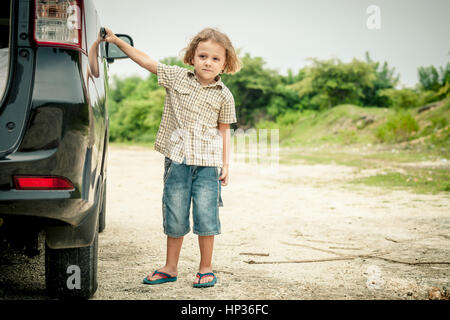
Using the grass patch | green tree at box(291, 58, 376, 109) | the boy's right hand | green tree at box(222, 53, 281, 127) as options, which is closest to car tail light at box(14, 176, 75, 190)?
the boy's right hand

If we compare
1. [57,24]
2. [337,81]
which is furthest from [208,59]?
[337,81]

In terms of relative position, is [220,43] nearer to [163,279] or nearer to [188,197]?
[188,197]

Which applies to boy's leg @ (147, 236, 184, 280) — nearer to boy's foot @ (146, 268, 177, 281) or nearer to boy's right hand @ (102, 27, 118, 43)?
boy's foot @ (146, 268, 177, 281)

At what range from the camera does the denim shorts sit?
285 centimetres

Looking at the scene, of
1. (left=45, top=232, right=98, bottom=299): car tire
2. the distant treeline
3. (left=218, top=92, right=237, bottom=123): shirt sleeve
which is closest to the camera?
(left=45, top=232, right=98, bottom=299): car tire

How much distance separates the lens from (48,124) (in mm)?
1960

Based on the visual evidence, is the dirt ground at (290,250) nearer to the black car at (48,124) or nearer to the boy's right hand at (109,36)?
the black car at (48,124)

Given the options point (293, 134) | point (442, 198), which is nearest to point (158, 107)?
point (293, 134)

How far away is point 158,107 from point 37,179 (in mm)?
36558

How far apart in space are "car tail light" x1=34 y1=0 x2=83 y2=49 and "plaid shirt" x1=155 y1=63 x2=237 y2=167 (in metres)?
0.83

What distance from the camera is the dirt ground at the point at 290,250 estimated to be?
2.77m

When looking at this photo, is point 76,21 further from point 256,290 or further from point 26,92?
point 256,290

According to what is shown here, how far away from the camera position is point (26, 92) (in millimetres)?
1966
